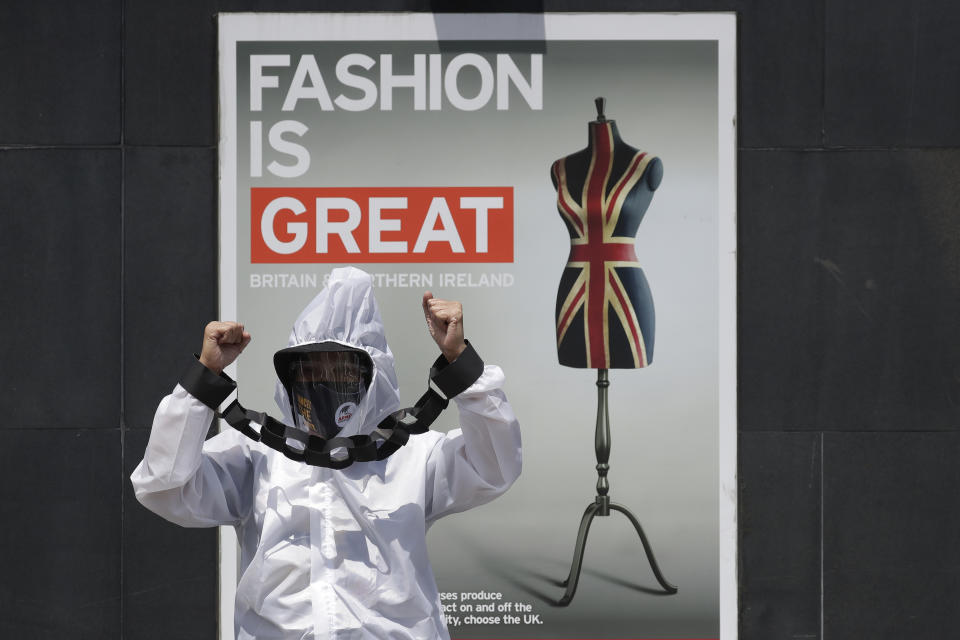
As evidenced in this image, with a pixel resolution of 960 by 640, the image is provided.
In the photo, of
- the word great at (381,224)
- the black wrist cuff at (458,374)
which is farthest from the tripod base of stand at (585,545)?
the black wrist cuff at (458,374)

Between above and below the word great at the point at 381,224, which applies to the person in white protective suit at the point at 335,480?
below

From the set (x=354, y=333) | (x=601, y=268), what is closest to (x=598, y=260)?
(x=601, y=268)

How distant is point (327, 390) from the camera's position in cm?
301

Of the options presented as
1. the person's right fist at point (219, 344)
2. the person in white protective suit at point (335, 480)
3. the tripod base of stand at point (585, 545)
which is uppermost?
the person's right fist at point (219, 344)

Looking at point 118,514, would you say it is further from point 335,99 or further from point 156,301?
point 335,99

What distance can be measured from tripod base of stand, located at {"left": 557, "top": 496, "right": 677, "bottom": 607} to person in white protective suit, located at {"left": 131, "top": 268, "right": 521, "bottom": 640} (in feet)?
6.47

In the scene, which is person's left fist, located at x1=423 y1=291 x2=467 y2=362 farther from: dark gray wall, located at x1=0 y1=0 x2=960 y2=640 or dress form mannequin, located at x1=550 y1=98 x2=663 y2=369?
dark gray wall, located at x1=0 y1=0 x2=960 y2=640

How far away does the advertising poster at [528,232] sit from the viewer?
196 inches

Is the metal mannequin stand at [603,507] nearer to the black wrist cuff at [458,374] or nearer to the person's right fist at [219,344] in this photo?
the black wrist cuff at [458,374]

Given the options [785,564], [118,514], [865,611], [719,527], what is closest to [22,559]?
[118,514]

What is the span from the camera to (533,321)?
16.5ft

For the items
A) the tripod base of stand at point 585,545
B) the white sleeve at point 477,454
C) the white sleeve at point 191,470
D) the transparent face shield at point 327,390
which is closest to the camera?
the white sleeve at point 191,470

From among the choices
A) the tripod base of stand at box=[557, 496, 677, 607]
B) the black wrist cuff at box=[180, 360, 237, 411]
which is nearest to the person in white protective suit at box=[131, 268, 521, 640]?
the black wrist cuff at box=[180, 360, 237, 411]

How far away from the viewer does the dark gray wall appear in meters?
5.00
